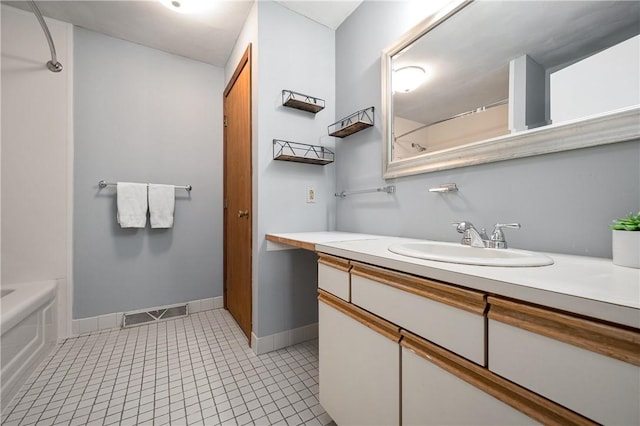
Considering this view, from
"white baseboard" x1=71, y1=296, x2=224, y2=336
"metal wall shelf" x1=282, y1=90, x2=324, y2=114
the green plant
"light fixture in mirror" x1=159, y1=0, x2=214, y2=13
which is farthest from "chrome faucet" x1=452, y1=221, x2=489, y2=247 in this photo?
"white baseboard" x1=71, y1=296, x2=224, y2=336

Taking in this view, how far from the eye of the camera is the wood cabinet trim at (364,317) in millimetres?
743

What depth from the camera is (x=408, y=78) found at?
141 centimetres

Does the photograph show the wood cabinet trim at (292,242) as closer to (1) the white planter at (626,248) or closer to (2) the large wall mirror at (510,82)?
(2) the large wall mirror at (510,82)

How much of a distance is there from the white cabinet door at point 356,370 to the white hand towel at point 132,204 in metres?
1.86

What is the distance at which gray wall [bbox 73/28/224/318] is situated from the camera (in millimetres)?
1990

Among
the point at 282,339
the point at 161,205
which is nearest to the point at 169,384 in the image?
the point at 282,339

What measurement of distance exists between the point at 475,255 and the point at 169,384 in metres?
1.67

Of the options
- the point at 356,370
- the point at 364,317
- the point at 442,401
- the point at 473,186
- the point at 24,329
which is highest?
the point at 473,186

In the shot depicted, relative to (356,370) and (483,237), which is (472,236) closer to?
(483,237)

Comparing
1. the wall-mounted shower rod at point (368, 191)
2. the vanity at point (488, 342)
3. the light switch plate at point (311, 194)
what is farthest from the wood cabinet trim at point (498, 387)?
the light switch plate at point (311, 194)

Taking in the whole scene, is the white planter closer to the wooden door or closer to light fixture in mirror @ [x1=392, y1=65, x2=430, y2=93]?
light fixture in mirror @ [x1=392, y1=65, x2=430, y2=93]

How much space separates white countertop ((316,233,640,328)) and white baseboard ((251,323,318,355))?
1.30m

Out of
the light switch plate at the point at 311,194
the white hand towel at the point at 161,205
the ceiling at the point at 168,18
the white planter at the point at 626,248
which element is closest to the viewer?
the white planter at the point at 626,248

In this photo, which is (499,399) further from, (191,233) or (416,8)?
(191,233)
